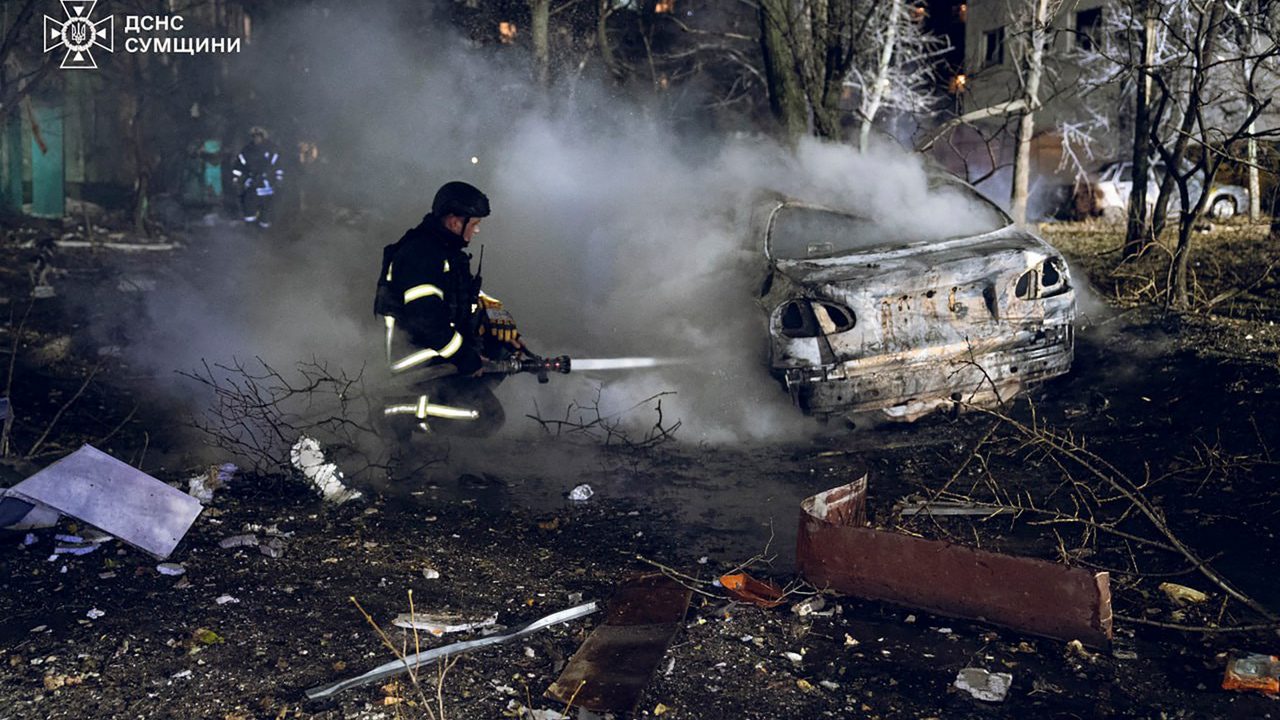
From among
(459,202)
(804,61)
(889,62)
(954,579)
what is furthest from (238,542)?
(889,62)

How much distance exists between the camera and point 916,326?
224 inches

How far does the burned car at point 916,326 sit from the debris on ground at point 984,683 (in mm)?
2662

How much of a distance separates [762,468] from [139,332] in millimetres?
6371

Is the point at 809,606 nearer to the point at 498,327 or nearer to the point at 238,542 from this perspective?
the point at 238,542

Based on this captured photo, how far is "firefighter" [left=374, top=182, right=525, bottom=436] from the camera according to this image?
5.34m

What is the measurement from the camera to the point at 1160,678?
3.12 m

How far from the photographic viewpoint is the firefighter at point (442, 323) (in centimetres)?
534

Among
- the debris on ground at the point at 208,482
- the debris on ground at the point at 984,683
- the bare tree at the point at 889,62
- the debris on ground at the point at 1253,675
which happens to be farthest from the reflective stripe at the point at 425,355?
the bare tree at the point at 889,62

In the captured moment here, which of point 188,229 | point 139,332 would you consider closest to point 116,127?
point 188,229

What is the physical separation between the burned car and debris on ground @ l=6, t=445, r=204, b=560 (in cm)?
328

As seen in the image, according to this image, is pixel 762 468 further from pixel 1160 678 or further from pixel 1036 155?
pixel 1036 155

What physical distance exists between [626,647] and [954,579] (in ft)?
3.85

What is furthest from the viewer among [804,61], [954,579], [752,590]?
[804,61]

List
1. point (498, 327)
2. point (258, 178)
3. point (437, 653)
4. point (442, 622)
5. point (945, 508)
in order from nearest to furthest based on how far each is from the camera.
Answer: point (437, 653) → point (442, 622) → point (945, 508) → point (498, 327) → point (258, 178)
